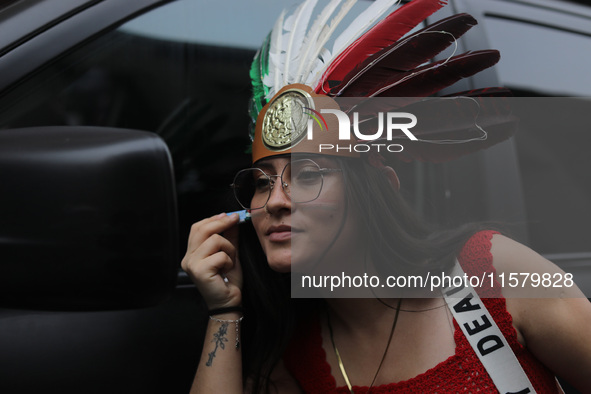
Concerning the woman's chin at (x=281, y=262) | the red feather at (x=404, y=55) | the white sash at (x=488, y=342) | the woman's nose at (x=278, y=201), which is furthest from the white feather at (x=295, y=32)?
the white sash at (x=488, y=342)

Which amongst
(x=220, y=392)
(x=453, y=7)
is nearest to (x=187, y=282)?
(x=220, y=392)

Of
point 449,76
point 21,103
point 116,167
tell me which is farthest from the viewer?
point 449,76

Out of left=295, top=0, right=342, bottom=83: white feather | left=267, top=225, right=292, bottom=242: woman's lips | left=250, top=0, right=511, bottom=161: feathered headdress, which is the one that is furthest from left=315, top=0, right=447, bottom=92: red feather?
left=267, top=225, right=292, bottom=242: woman's lips

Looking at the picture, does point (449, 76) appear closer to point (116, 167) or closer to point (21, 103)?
point (116, 167)

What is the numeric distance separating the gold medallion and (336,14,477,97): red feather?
0.11m

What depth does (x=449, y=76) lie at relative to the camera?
57.1 inches

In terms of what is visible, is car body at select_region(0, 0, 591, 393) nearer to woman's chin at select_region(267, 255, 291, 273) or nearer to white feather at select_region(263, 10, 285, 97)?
white feather at select_region(263, 10, 285, 97)

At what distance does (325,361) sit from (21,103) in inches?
43.2

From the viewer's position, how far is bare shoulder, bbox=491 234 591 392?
133 centimetres

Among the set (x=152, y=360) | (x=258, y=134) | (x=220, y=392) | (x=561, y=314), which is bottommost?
(x=220, y=392)

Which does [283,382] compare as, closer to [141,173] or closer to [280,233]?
[280,233]

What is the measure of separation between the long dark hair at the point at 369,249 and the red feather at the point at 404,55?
215 mm

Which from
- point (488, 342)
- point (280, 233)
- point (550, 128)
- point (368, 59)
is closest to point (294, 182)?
point (280, 233)

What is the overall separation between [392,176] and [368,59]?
331 mm
